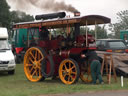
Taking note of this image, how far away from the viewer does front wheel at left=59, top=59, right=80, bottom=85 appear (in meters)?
12.1

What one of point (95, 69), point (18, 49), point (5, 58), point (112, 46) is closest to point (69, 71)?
point (95, 69)

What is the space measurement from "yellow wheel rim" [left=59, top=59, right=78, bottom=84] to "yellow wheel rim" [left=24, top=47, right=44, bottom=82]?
3.80ft

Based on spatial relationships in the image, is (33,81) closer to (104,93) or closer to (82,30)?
(82,30)

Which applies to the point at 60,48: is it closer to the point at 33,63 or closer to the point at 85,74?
the point at 33,63

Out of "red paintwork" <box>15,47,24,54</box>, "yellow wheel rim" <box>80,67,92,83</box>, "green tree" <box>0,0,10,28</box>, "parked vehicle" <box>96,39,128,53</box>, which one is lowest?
"yellow wheel rim" <box>80,67,92,83</box>

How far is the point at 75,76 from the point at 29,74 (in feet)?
9.55

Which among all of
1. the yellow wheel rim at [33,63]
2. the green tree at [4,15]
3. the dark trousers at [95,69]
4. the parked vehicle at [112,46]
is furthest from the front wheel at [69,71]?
the green tree at [4,15]

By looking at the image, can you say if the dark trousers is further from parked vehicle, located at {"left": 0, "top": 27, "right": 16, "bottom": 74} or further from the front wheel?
parked vehicle, located at {"left": 0, "top": 27, "right": 16, "bottom": 74}

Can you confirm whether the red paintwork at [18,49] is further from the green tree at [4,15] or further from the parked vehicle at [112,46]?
the green tree at [4,15]

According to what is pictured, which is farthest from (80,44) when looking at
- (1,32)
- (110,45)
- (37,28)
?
(1,32)

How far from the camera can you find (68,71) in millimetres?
12516

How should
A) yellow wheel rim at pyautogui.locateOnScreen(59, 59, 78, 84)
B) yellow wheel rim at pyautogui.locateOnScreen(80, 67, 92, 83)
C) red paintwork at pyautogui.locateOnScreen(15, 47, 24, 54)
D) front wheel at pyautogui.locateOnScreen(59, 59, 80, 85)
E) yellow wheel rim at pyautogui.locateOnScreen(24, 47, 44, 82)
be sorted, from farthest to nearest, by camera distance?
red paintwork at pyautogui.locateOnScreen(15, 47, 24, 54)
yellow wheel rim at pyautogui.locateOnScreen(24, 47, 44, 82)
yellow wheel rim at pyautogui.locateOnScreen(80, 67, 92, 83)
yellow wheel rim at pyautogui.locateOnScreen(59, 59, 78, 84)
front wheel at pyautogui.locateOnScreen(59, 59, 80, 85)

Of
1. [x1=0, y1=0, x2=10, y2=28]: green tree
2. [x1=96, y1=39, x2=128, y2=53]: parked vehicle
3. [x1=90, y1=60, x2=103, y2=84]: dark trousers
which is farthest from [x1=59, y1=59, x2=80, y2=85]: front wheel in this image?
[x1=0, y1=0, x2=10, y2=28]: green tree

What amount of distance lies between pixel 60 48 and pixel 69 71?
4.52 feet
